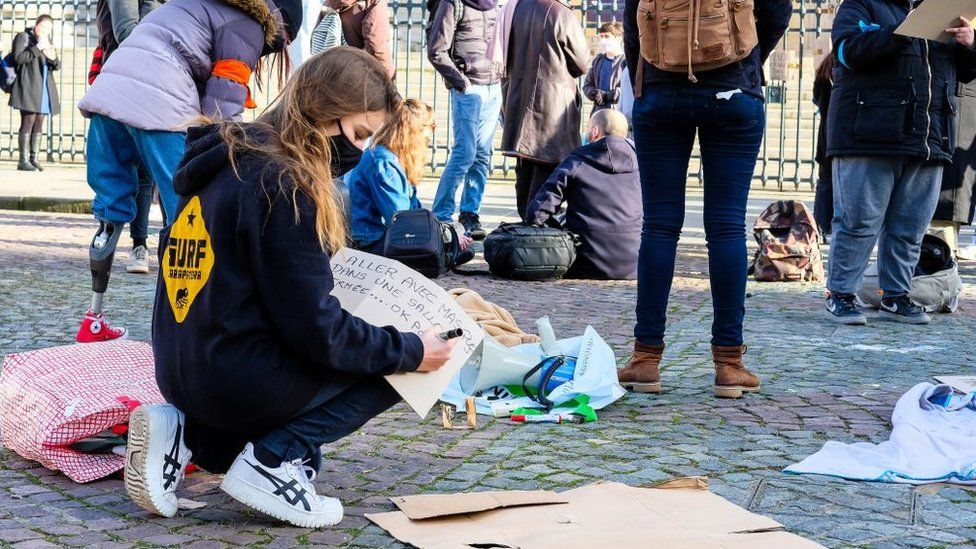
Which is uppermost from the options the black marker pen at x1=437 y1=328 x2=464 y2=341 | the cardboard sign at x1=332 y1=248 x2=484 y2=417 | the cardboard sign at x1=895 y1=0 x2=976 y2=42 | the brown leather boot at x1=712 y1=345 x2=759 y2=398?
the cardboard sign at x1=895 y1=0 x2=976 y2=42

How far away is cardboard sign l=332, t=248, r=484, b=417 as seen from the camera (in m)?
3.45

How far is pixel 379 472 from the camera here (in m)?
3.77

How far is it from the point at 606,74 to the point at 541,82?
7.28 feet

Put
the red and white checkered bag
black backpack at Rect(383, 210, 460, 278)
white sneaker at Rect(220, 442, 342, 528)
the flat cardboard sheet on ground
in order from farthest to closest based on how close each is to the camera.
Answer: black backpack at Rect(383, 210, 460, 278) < the red and white checkered bag < white sneaker at Rect(220, 442, 342, 528) < the flat cardboard sheet on ground

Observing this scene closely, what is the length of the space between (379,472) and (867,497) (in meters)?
1.34

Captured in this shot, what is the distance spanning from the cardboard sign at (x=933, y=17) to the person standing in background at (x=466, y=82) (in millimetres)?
4038

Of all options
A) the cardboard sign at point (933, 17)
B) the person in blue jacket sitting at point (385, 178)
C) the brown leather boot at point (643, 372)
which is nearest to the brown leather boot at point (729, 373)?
the brown leather boot at point (643, 372)

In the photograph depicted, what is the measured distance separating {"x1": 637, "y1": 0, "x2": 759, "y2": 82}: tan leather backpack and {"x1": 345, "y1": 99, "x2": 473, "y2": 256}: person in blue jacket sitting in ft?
10.2

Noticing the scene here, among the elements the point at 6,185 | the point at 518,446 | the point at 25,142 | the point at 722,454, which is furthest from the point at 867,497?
the point at 25,142

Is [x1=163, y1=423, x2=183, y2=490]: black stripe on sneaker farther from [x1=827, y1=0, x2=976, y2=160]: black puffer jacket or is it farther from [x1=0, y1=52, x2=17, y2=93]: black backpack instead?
[x1=0, y1=52, x2=17, y2=93]: black backpack

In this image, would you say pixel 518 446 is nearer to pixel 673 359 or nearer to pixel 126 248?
pixel 673 359

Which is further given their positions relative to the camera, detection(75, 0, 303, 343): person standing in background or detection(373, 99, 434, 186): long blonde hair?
detection(373, 99, 434, 186): long blonde hair

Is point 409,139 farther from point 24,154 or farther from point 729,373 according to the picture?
point 24,154

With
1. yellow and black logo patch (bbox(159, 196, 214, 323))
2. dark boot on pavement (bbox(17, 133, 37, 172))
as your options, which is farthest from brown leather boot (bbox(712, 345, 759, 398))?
dark boot on pavement (bbox(17, 133, 37, 172))
